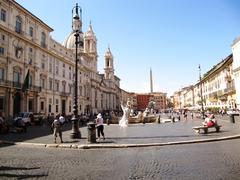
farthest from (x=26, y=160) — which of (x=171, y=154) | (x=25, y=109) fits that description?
(x=25, y=109)

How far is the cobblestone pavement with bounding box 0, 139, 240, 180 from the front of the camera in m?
6.04

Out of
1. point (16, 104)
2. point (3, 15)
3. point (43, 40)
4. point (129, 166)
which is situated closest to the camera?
point (129, 166)

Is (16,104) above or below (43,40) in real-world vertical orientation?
below

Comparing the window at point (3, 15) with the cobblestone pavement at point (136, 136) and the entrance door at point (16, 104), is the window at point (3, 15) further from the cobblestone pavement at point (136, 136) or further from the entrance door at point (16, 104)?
the cobblestone pavement at point (136, 136)

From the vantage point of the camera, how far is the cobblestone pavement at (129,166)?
6.04m

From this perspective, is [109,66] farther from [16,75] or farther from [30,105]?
[16,75]

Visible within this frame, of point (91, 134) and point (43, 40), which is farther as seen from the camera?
point (43, 40)

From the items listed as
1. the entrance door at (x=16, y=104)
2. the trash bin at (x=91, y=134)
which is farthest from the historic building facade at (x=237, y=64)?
the entrance door at (x=16, y=104)

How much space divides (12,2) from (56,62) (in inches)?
655

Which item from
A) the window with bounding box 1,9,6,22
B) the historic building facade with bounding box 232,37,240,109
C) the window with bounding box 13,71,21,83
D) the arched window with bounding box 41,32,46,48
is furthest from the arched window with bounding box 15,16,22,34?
the historic building facade with bounding box 232,37,240,109

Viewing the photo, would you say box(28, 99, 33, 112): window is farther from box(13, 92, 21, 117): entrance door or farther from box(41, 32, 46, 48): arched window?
box(41, 32, 46, 48): arched window

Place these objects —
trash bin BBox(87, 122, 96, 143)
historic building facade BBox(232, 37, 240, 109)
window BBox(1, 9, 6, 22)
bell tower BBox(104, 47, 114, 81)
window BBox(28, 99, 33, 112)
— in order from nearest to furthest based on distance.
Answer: trash bin BBox(87, 122, 96, 143)
window BBox(1, 9, 6, 22)
window BBox(28, 99, 33, 112)
historic building facade BBox(232, 37, 240, 109)
bell tower BBox(104, 47, 114, 81)

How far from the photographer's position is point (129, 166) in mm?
7109

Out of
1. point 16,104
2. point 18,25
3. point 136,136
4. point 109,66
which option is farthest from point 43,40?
point 109,66
